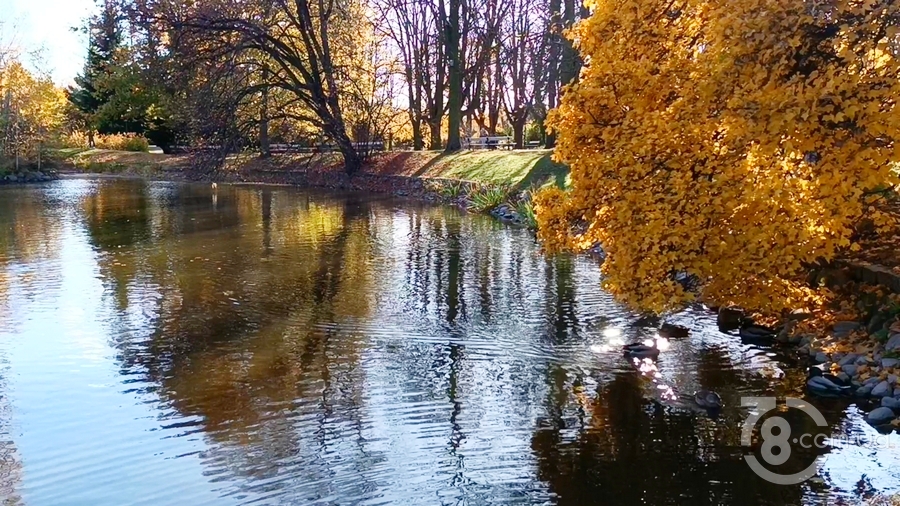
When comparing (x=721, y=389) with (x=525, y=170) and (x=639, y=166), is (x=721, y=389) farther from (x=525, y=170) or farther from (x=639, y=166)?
(x=525, y=170)

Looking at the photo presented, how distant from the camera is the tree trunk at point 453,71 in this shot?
28031 millimetres

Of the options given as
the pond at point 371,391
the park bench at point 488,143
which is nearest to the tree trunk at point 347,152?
the park bench at point 488,143

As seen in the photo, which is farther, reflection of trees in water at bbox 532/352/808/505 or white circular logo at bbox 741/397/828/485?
white circular logo at bbox 741/397/828/485

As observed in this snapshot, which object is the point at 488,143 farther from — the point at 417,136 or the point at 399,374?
the point at 399,374

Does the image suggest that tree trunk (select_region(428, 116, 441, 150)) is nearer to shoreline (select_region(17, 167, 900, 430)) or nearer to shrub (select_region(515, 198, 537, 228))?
shrub (select_region(515, 198, 537, 228))

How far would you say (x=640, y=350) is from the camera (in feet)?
28.2

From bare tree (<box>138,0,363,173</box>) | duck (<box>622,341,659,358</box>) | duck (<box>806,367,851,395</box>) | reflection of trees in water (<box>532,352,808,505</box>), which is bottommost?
reflection of trees in water (<box>532,352,808,505</box>)

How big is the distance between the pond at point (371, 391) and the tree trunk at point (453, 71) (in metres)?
15.5

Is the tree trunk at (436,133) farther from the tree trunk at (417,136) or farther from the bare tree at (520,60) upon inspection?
the bare tree at (520,60)

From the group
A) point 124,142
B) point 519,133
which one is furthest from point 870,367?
point 124,142

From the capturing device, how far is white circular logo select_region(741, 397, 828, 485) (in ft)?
19.4

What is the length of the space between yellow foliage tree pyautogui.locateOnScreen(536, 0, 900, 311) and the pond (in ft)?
3.92

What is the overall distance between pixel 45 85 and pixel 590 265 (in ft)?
104

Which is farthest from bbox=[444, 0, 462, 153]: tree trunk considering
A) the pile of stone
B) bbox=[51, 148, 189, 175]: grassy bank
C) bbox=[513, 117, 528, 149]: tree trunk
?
the pile of stone
